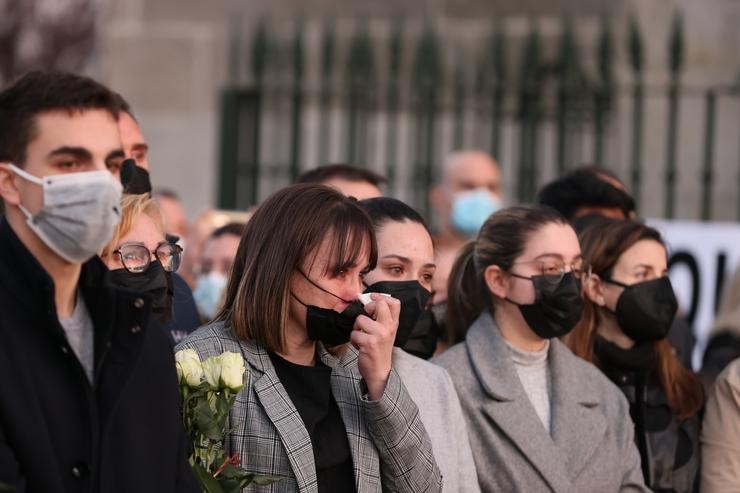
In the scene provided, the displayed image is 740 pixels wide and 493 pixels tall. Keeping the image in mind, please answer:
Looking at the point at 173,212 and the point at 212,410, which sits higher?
the point at 173,212

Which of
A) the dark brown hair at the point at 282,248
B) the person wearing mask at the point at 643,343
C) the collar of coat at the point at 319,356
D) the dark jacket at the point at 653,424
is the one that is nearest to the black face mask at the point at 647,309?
the person wearing mask at the point at 643,343

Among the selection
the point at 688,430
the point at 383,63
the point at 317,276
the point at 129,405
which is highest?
the point at 383,63

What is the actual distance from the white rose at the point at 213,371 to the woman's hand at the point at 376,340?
0.49 m

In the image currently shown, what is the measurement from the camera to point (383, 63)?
1010 cm

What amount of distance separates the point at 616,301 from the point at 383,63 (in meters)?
4.58

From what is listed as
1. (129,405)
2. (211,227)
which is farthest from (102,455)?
Result: (211,227)

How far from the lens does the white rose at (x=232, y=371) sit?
12.3 ft

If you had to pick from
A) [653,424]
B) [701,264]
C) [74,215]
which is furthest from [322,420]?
[701,264]

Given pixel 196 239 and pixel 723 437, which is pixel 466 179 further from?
pixel 723 437

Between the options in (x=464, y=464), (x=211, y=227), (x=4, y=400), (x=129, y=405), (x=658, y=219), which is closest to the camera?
(x=4, y=400)

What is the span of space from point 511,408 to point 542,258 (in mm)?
625

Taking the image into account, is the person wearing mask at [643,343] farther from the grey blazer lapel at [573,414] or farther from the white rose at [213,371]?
the white rose at [213,371]

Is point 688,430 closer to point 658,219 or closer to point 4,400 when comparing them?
point 4,400

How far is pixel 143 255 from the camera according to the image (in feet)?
15.0
